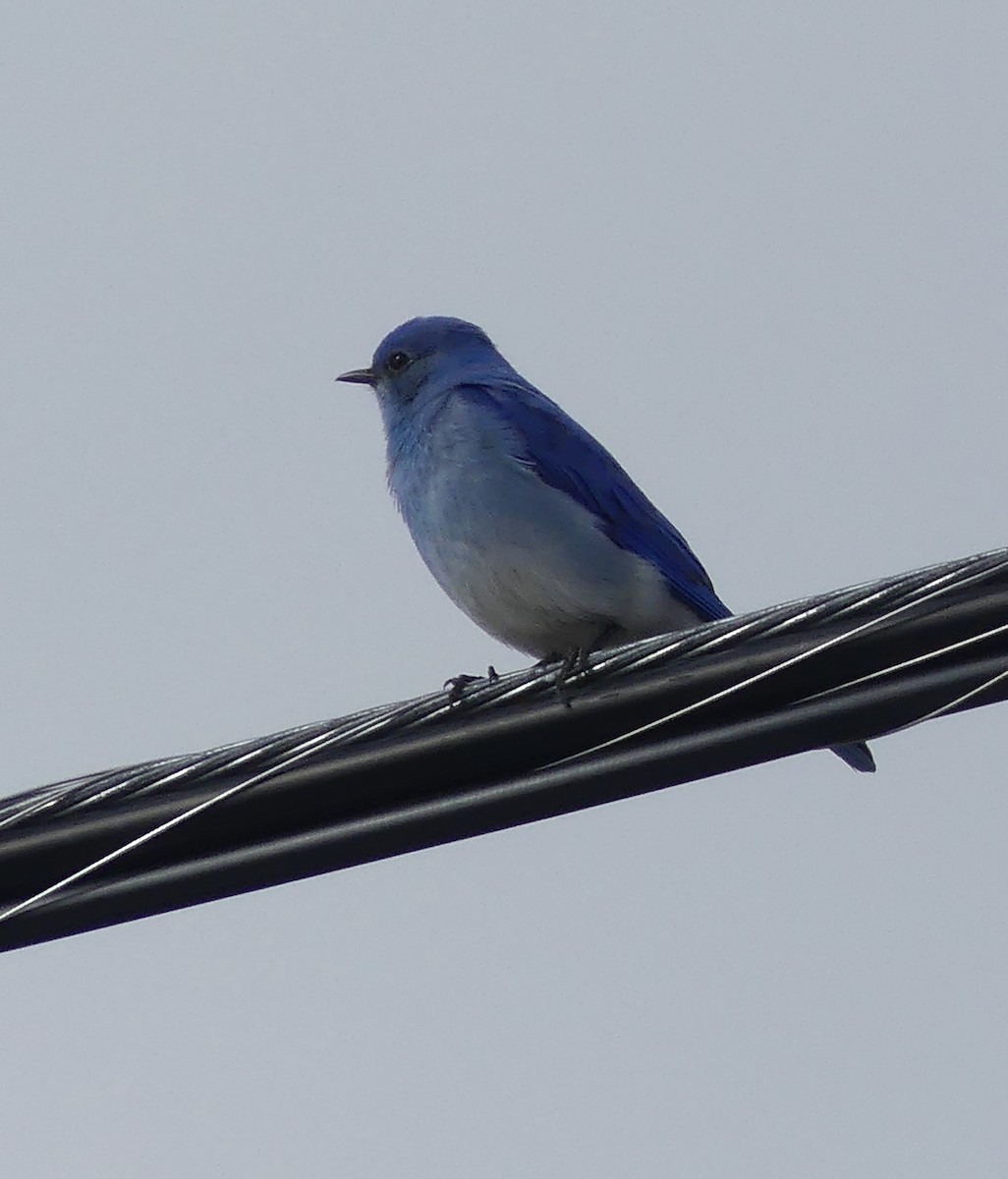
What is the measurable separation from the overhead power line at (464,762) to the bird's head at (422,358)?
4.39 m

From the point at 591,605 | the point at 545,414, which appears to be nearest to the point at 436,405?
the point at 545,414

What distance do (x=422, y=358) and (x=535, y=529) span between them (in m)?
1.98

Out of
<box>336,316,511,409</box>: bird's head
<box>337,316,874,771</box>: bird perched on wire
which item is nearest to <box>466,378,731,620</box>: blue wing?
<box>337,316,874,771</box>: bird perched on wire

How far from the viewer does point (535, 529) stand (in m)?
7.35

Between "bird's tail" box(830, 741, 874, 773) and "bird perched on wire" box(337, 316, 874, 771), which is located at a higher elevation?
"bird perched on wire" box(337, 316, 874, 771)

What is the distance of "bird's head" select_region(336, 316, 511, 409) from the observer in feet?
29.2

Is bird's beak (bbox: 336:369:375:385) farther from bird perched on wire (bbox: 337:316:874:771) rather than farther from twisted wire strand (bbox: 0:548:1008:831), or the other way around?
twisted wire strand (bbox: 0:548:1008:831)

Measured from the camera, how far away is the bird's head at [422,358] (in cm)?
890

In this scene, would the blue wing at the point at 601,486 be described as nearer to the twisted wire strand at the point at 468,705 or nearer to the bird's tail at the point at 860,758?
the bird's tail at the point at 860,758

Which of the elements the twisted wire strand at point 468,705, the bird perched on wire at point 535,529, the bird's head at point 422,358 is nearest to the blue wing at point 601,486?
the bird perched on wire at point 535,529

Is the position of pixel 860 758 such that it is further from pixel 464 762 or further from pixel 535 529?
pixel 464 762

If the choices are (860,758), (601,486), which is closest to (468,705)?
(860,758)

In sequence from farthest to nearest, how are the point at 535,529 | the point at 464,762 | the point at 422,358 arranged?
the point at 422,358 → the point at 535,529 → the point at 464,762

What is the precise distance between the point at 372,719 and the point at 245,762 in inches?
10.6
